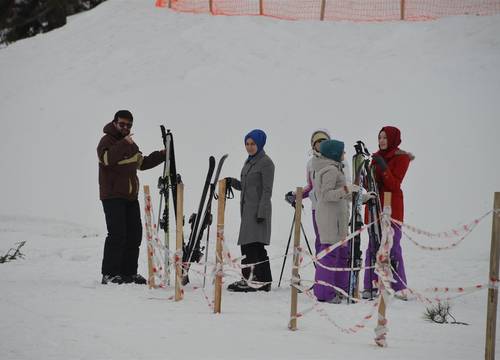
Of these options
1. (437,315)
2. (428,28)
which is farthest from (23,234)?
(428,28)

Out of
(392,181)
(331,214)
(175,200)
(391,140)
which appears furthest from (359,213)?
(175,200)

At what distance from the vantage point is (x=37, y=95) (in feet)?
59.3

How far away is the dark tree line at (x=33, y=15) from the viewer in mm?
30703

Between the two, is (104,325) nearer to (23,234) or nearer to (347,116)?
(23,234)

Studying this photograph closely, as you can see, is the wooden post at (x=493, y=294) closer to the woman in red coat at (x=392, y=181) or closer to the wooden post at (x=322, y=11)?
the woman in red coat at (x=392, y=181)

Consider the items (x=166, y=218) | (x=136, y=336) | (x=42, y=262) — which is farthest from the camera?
(x=42, y=262)

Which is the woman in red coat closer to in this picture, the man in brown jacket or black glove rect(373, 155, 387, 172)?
black glove rect(373, 155, 387, 172)

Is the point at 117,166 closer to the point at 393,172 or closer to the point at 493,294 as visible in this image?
the point at 393,172

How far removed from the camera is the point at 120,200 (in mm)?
8938

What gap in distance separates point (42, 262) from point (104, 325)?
15.8 feet

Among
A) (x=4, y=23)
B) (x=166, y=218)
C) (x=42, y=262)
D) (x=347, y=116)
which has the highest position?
(x=4, y=23)

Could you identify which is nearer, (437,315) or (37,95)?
(437,315)

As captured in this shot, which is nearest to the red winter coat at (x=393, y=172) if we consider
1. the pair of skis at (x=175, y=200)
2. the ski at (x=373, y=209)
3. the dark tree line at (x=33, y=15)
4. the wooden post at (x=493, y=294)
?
the ski at (x=373, y=209)

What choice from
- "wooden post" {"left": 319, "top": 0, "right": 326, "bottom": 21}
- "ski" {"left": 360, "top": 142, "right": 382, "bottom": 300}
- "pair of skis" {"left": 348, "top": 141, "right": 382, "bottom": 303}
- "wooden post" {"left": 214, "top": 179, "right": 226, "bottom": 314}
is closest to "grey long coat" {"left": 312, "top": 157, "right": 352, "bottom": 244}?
"pair of skis" {"left": 348, "top": 141, "right": 382, "bottom": 303}
